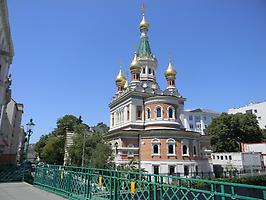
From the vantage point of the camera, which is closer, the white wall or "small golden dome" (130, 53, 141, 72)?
"small golden dome" (130, 53, 141, 72)

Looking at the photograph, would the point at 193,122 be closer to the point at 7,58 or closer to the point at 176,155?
the point at 176,155

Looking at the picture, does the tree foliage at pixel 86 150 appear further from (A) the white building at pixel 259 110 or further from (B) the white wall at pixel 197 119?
(A) the white building at pixel 259 110

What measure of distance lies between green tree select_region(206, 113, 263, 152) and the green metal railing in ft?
121

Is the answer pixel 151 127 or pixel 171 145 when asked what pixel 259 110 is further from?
pixel 171 145

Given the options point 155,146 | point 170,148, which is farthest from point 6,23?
point 170,148

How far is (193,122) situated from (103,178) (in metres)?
71.5

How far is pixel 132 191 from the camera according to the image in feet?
21.0

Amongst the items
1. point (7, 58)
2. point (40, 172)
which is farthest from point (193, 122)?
point (40, 172)

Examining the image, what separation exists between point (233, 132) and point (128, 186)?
138ft

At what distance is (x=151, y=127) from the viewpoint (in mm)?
31125

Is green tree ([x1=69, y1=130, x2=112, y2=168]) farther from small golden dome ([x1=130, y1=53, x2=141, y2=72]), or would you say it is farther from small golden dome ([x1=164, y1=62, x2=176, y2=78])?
small golden dome ([x1=164, y1=62, x2=176, y2=78])

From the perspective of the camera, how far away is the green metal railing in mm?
4590

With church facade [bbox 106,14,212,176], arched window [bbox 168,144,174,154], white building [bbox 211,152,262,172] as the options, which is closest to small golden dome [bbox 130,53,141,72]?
church facade [bbox 106,14,212,176]

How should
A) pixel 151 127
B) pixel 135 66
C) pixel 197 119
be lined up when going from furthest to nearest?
pixel 197 119, pixel 135 66, pixel 151 127
